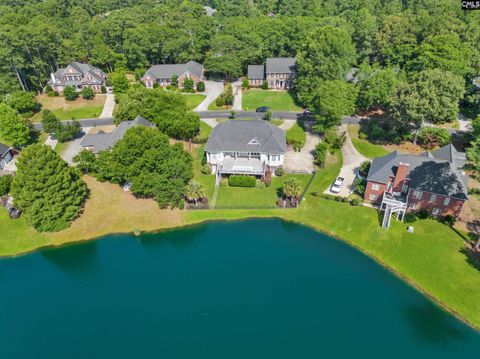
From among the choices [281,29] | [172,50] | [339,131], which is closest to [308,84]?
[339,131]

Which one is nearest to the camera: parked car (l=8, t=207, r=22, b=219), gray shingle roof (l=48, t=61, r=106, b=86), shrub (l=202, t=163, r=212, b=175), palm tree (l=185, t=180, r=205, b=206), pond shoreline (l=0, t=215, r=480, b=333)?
pond shoreline (l=0, t=215, r=480, b=333)

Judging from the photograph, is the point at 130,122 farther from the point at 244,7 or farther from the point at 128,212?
the point at 244,7

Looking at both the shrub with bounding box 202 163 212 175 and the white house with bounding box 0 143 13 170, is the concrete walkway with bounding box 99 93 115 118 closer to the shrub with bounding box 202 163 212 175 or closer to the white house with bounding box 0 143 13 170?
the white house with bounding box 0 143 13 170

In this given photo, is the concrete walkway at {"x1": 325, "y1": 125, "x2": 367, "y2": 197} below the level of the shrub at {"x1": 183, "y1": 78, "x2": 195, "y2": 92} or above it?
below

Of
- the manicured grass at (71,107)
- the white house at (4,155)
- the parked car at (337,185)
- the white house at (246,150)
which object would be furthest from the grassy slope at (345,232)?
the manicured grass at (71,107)

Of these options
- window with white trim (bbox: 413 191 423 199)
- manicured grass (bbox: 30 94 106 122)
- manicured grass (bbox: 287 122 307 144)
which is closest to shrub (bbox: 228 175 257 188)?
manicured grass (bbox: 287 122 307 144)

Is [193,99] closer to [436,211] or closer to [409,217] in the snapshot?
[409,217]
